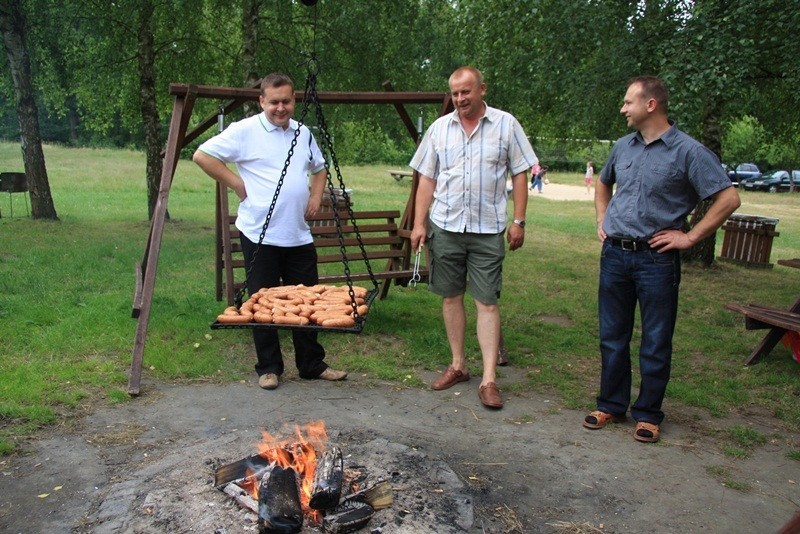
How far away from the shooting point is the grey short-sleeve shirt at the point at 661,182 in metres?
4.13

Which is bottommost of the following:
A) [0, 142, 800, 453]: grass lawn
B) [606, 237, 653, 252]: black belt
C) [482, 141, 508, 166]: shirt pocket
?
[0, 142, 800, 453]: grass lawn

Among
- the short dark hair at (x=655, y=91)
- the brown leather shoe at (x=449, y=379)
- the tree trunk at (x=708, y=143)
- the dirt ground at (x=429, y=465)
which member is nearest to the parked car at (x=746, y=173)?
the tree trunk at (x=708, y=143)

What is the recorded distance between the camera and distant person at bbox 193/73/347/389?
4.86m

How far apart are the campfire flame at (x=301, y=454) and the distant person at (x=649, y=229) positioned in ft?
5.93

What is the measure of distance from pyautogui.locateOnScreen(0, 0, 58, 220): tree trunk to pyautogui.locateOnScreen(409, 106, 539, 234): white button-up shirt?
1041cm

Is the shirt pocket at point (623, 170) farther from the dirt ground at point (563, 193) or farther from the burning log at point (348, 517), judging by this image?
the dirt ground at point (563, 193)

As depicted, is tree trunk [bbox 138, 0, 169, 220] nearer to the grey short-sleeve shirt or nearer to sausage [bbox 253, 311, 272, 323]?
sausage [bbox 253, 311, 272, 323]

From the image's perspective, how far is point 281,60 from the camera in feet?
44.7

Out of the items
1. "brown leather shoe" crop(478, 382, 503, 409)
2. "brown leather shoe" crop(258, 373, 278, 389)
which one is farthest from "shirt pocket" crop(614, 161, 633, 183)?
"brown leather shoe" crop(258, 373, 278, 389)

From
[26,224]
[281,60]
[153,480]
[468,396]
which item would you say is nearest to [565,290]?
[468,396]

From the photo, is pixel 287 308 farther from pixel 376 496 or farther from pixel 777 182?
pixel 777 182

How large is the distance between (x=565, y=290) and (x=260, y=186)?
5238 millimetres

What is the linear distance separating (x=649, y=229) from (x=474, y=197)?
119 centimetres

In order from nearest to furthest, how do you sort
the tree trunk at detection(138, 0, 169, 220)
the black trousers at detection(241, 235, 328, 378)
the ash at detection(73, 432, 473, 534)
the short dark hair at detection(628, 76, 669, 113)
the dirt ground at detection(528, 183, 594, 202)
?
the ash at detection(73, 432, 473, 534), the short dark hair at detection(628, 76, 669, 113), the black trousers at detection(241, 235, 328, 378), the tree trunk at detection(138, 0, 169, 220), the dirt ground at detection(528, 183, 594, 202)
